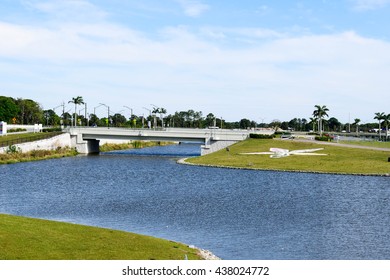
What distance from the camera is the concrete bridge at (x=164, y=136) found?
167 m

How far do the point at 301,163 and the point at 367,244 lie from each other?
77536 millimetres

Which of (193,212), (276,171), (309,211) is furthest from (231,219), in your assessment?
(276,171)

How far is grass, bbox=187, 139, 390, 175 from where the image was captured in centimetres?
11125

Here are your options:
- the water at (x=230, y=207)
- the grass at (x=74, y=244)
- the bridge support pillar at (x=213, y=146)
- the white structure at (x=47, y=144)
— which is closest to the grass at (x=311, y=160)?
the bridge support pillar at (x=213, y=146)

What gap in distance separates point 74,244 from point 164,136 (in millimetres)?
135634

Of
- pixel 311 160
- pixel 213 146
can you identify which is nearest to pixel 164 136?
pixel 213 146

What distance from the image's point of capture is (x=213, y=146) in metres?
164

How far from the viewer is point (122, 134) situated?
585 ft

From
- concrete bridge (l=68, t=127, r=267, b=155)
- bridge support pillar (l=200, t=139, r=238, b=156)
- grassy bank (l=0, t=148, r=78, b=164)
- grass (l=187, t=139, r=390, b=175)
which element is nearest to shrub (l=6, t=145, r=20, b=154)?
grassy bank (l=0, t=148, r=78, b=164)

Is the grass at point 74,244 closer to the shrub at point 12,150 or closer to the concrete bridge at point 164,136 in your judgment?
the shrub at point 12,150

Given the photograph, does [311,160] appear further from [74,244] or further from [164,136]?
[74,244]

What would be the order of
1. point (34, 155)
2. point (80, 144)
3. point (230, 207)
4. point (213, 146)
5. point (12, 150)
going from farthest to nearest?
point (80, 144) → point (213, 146) → point (34, 155) → point (12, 150) → point (230, 207)

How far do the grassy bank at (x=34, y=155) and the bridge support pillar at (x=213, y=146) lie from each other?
3957 centimetres
